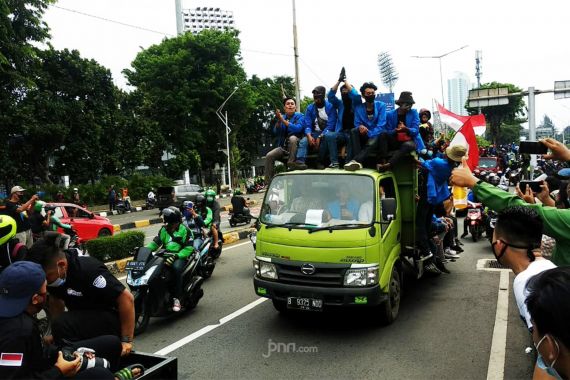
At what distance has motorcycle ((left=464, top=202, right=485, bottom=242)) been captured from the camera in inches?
435

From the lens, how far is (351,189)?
5.43 meters

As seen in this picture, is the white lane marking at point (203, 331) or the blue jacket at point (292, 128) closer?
the white lane marking at point (203, 331)

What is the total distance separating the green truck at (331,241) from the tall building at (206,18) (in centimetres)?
5879

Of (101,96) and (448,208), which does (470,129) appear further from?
(101,96)

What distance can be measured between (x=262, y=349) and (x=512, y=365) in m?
2.49

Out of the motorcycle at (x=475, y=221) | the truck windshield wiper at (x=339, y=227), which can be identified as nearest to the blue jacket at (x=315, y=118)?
the truck windshield wiper at (x=339, y=227)

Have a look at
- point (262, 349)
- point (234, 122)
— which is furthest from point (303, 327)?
point (234, 122)

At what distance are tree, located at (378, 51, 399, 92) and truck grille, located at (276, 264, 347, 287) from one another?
46.9 metres

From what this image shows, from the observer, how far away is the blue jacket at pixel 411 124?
6.13 metres

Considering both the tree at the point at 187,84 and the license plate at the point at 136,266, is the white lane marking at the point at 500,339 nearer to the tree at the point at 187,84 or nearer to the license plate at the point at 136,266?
the license plate at the point at 136,266

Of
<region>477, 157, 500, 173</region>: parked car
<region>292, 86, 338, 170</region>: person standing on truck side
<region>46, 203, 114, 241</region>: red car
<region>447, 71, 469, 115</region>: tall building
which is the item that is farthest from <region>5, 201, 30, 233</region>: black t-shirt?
<region>447, 71, 469, 115</region>: tall building

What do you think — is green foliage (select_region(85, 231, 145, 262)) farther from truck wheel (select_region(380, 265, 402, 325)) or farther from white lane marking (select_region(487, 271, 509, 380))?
white lane marking (select_region(487, 271, 509, 380))

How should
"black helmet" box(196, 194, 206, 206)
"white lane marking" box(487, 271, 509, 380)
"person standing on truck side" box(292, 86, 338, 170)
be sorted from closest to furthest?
"white lane marking" box(487, 271, 509, 380) → "person standing on truck side" box(292, 86, 338, 170) → "black helmet" box(196, 194, 206, 206)

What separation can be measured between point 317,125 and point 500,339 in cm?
405
